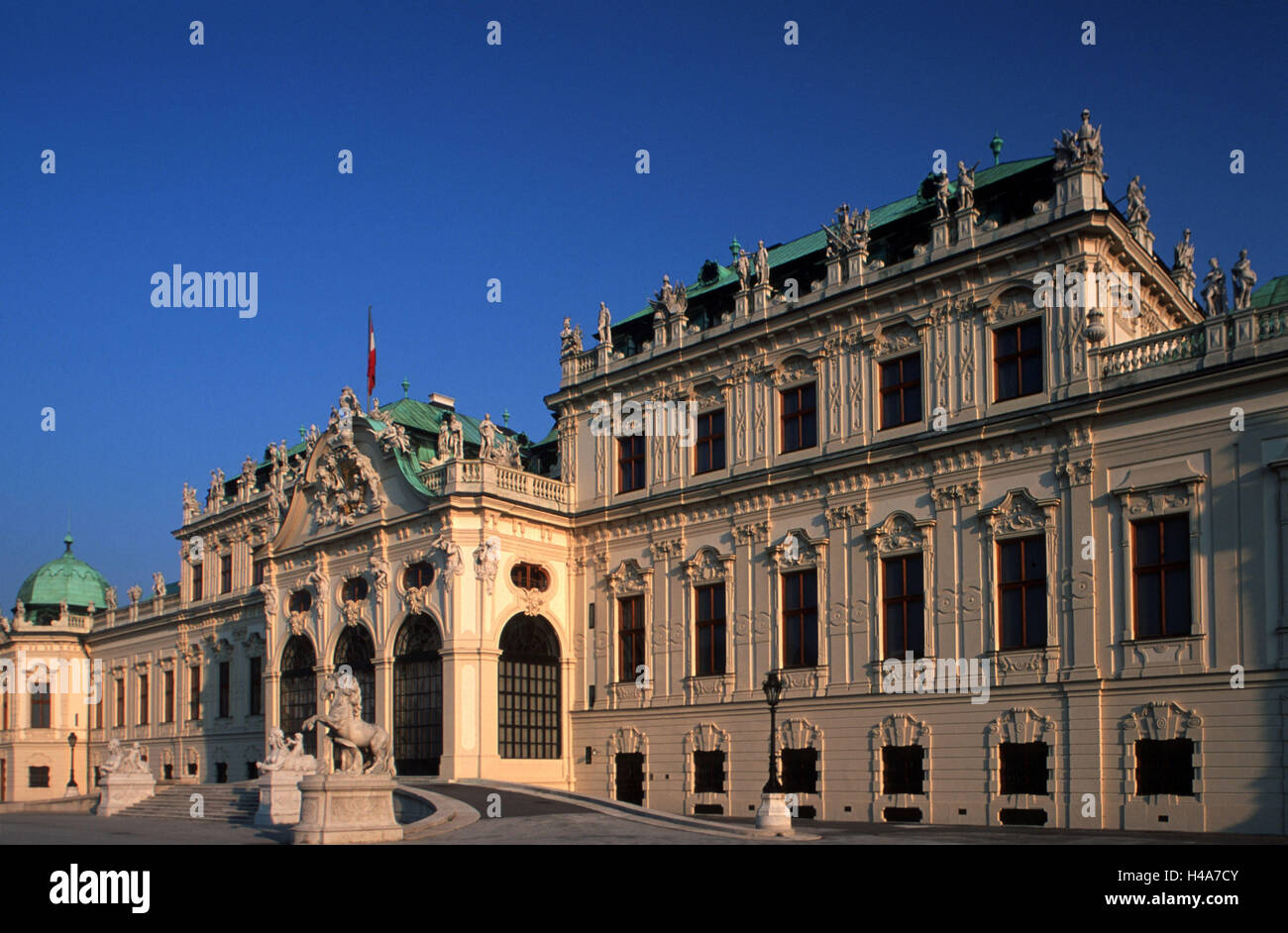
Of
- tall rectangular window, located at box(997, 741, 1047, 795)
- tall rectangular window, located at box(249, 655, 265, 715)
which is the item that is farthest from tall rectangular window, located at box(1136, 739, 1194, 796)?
tall rectangular window, located at box(249, 655, 265, 715)

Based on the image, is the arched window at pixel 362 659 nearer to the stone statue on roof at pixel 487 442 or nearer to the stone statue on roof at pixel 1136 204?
the stone statue on roof at pixel 487 442

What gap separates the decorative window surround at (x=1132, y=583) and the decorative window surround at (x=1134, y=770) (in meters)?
0.88

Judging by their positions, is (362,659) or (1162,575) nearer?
(1162,575)

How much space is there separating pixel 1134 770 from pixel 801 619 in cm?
1010

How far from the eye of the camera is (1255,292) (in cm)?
3550

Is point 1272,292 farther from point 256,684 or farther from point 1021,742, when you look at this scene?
point 256,684

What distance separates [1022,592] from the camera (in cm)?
3109

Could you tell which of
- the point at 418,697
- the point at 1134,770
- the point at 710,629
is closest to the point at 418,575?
the point at 418,697

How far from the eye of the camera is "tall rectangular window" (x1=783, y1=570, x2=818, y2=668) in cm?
3556

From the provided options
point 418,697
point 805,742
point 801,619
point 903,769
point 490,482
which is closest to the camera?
point 903,769

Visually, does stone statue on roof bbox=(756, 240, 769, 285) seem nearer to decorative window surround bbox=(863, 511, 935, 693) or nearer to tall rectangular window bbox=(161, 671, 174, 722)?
decorative window surround bbox=(863, 511, 935, 693)

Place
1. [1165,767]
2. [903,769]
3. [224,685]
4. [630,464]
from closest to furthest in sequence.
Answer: [1165,767], [903,769], [630,464], [224,685]

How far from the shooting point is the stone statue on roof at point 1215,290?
2985 centimetres
